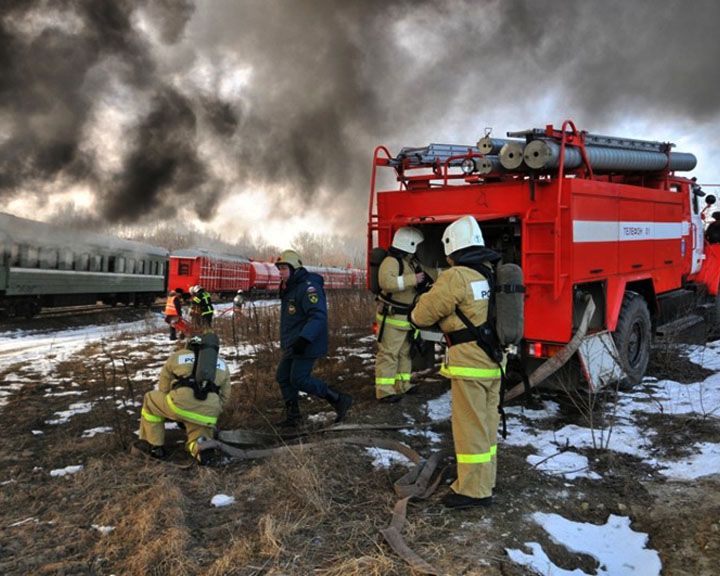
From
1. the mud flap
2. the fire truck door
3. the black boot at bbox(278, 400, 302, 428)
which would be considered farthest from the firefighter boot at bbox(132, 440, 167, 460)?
the fire truck door

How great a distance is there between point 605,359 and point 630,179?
3.04 m

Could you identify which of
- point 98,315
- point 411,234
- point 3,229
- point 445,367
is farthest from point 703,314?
point 98,315

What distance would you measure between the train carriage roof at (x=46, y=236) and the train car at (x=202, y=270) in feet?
20.1

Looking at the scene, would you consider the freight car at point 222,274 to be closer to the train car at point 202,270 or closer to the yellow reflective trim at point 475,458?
the train car at point 202,270

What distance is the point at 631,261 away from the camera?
5828 millimetres

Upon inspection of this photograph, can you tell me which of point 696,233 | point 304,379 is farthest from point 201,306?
point 696,233

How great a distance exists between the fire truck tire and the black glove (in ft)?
10.8

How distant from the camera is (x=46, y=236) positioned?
15.2 meters

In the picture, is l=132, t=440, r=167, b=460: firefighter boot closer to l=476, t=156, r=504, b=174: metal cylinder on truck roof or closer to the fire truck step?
l=476, t=156, r=504, b=174: metal cylinder on truck roof

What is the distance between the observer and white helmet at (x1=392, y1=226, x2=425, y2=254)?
221 inches

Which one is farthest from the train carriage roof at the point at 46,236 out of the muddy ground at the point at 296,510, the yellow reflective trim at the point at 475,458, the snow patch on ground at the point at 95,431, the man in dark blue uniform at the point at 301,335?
the yellow reflective trim at the point at 475,458

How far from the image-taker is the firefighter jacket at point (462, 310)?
3.34m

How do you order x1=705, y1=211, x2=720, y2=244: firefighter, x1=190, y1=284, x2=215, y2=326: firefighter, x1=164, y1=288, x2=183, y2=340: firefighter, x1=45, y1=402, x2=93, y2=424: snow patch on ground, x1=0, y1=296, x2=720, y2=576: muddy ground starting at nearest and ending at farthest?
1. x1=0, y1=296, x2=720, y2=576: muddy ground
2. x1=45, y1=402, x2=93, y2=424: snow patch on ground
3. x1=705, y1=211, x2=720, y2=244: firefighter
4. x1=190, y1=284, x2=215, y2=326: firefighter
5. x1=164, y1=288, x2=183, y2=340: firefighter

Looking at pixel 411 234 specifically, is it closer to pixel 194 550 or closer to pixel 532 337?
pixel 532 337
